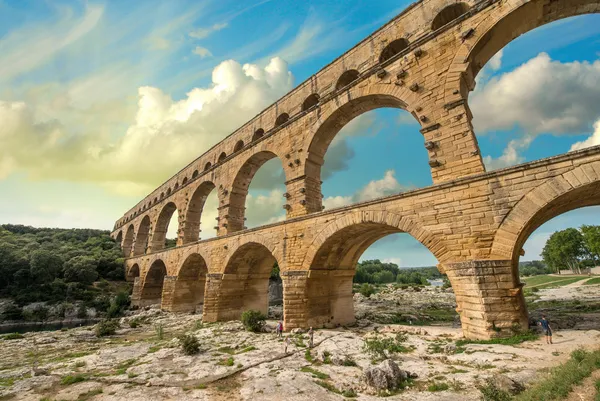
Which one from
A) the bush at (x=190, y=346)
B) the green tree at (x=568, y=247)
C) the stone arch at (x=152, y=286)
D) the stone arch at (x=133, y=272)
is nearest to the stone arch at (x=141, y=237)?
the stone arch at (x=133, y=272)

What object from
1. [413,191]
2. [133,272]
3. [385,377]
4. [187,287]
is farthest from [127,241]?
[385,377]

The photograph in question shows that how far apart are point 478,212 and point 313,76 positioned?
413 inches

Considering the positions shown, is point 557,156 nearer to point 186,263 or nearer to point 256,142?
point 256,142

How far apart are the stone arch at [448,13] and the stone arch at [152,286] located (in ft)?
83.2

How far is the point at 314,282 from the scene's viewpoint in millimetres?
11281

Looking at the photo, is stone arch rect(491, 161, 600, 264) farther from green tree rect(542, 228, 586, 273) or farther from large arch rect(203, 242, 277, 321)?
green tree rect(542, 228, 586, 273)

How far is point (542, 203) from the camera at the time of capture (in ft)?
21.2

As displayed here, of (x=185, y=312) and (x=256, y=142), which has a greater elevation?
(x=256, y=142)

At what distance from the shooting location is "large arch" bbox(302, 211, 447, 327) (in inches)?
388

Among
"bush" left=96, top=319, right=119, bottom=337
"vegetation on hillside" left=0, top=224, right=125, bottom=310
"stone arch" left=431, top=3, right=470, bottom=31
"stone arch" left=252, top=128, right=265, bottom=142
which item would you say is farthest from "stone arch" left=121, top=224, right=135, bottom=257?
"stone arch" left=431, top=3, right=470, bottom=31

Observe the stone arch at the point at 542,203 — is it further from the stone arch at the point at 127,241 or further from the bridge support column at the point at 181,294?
the stone arch at the point at 127,241

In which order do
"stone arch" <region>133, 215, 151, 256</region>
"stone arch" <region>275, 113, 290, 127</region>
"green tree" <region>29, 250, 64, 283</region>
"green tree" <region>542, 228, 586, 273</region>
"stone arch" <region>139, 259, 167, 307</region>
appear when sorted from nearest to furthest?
"stone arch" <region>275, 113, 290, 127</region> → "stone arch" <region>139, 259, 167, 307</region> → "green tree" <region>29, 250, 64, 283</region> → "stone arch" <region>133, 215, 151, 256</region> → "green tree" <region>542, 228, 586, 273</region>

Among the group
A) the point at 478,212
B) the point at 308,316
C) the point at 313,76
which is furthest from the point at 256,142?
the point at 478,212

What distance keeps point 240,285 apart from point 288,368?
30.7ft
